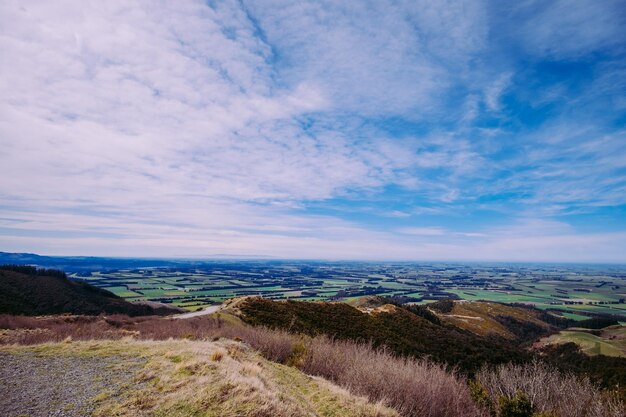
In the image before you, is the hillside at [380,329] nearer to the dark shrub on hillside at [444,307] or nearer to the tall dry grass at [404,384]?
the tall dry grass at [404,384]

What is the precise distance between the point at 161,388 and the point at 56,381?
14.7 feet

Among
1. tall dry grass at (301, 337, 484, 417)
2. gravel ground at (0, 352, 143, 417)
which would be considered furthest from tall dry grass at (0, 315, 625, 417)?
gravel ground at (0, 352, 143, 417)

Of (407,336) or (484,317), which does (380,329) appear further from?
(484,317)

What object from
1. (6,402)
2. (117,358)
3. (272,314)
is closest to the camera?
(6,402)

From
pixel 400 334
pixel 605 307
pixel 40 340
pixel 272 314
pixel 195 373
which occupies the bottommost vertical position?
pixel 605 307

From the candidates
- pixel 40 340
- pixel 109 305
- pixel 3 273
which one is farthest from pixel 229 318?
pixel 3 273

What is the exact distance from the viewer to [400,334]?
58719mm

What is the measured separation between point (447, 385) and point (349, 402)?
31.8 ft

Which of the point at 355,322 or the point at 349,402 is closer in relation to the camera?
the point at 349,402

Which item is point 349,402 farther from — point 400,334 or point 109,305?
point 109,305

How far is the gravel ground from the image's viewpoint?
9.78 metres

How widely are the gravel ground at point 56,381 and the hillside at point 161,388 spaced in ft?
0.08

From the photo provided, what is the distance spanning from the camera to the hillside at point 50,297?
241 feet

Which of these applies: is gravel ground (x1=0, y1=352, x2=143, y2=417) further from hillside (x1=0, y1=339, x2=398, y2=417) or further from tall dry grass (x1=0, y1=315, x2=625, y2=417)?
tall dry grass (x1=0, y1=315, x2=625, y2=417)
